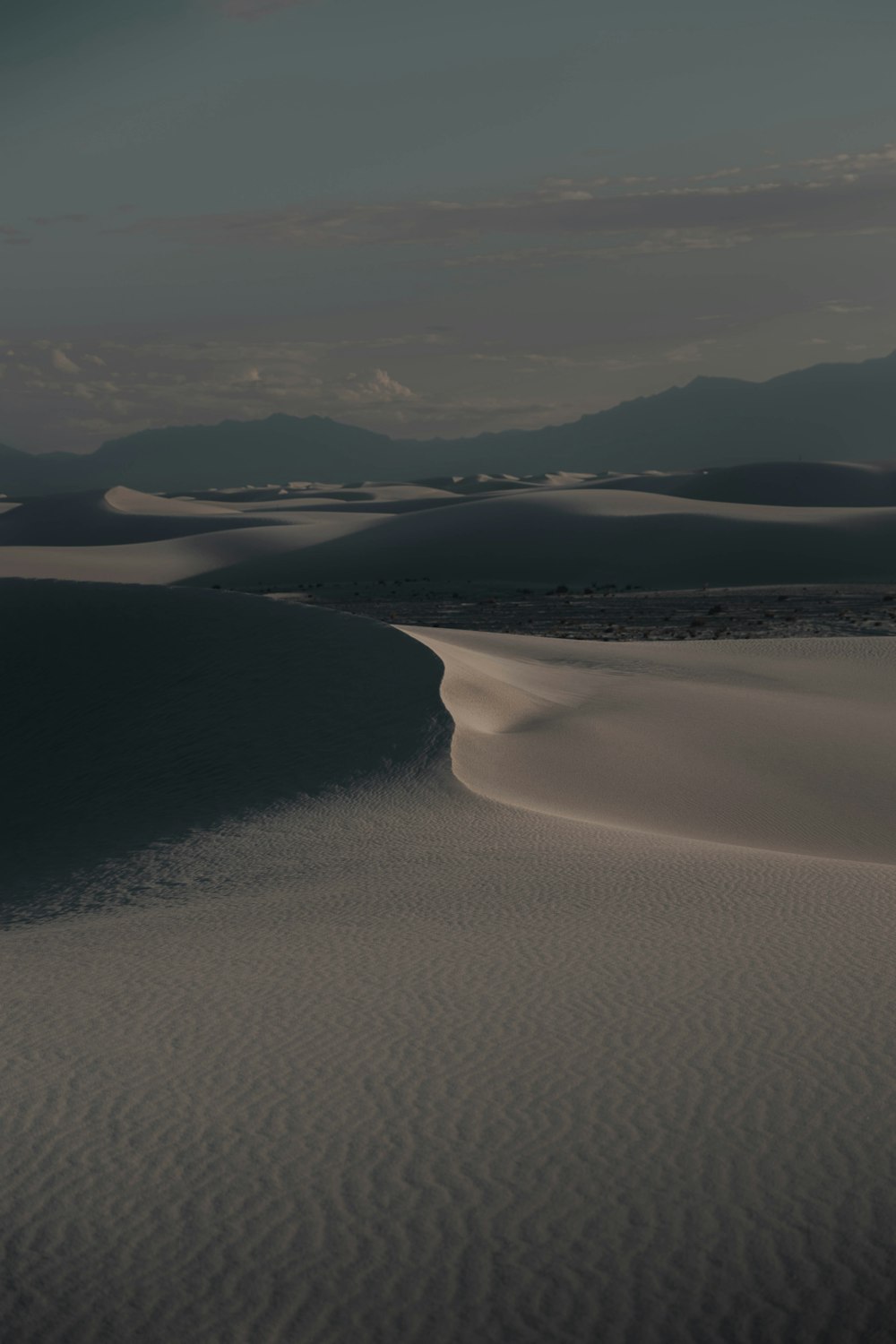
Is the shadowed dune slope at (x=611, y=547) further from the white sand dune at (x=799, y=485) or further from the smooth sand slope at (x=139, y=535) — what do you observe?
the white sand dune at (x=799, y=485)

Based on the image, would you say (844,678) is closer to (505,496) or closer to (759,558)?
(759,558)

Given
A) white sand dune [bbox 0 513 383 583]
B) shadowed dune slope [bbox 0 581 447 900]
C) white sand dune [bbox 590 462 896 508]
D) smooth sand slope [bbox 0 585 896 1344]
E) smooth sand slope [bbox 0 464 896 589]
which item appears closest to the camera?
smooth sand slope [bbox 0 585 896 1344]

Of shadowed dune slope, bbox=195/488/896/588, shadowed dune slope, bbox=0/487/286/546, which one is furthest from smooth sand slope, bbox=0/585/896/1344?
shadowed dune slope, bbox=0/487/286/546

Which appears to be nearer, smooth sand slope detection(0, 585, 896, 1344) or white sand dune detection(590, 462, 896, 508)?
smooth sand slope detection(0, 585, 896, 1344)

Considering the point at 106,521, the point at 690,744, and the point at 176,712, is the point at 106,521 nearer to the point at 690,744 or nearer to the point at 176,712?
the point at 176,712

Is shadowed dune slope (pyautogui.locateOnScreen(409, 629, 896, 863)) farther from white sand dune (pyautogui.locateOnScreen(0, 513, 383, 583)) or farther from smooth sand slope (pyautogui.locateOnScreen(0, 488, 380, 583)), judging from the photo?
white sand dune (pyautogui.locateOnScreen(0, 513, 383, 583))

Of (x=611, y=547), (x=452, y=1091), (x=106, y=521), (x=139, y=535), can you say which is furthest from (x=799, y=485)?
(x=452, y=1091)
